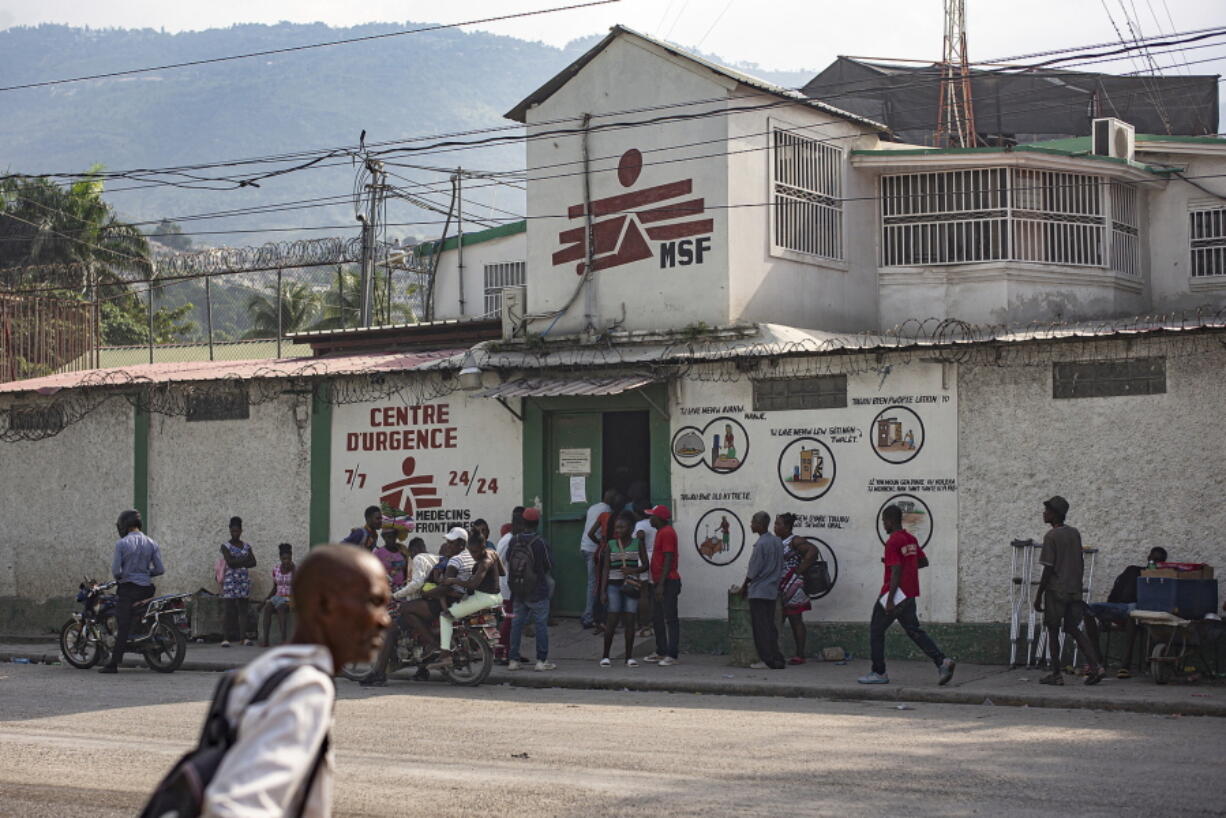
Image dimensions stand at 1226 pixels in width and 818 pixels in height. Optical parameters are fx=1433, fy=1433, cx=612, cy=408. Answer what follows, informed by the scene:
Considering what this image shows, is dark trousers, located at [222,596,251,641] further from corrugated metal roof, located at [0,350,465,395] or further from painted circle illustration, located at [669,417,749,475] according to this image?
painted circle illustration, located at [669,417,749,475]

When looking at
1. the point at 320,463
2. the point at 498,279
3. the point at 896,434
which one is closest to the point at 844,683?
the point at 896,434

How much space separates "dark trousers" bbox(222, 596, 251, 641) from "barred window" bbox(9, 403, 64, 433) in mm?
4754

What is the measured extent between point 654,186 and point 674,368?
3120 mm

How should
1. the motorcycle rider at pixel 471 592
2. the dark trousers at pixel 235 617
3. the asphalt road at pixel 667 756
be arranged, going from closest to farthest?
the asphalt road at pixel 667 756 → the motorcycle rider at pixel 471 592 → the dark trousers at pixel 235 617

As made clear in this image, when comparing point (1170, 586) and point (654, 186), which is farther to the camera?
point (654, 186)

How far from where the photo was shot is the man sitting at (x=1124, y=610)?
13977mm

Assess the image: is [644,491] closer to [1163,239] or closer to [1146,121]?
[1163,239]

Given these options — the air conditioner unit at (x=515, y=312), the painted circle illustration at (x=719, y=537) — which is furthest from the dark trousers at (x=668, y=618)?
the air conditioner unit at (x=515, y=312)

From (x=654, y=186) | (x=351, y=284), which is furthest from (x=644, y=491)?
(x=351, y=284)

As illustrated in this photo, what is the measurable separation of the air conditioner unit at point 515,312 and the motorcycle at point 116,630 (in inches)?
235

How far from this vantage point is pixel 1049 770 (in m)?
9.11

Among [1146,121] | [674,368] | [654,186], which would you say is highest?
[1146,121]

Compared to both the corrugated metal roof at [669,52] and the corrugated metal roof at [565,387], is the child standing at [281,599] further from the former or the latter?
the corrugated metal roof at [669,52]

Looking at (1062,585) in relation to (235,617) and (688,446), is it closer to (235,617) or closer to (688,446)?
(688,446)
